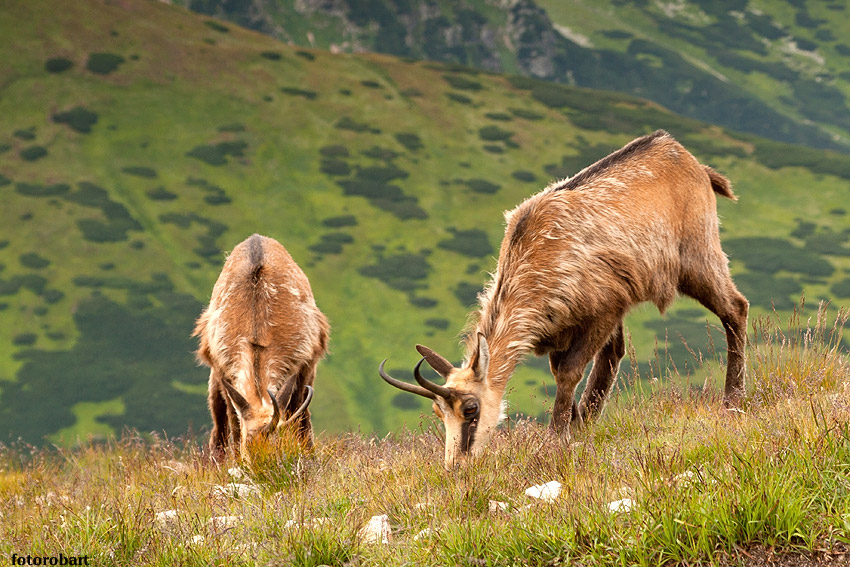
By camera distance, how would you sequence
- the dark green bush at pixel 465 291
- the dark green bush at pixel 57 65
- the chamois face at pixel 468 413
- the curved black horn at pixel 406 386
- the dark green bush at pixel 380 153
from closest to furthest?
1. the curved black horn at pixel 406 386
2. the chamois face at pixel 468 413
3. the dark green bush at pixel 465 291
4. the dark green bush at pixel 57 65
5. the dark green bush at pixel 380 153

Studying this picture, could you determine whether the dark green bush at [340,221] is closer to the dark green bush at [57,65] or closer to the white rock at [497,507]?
the dark green bush at [57,65]

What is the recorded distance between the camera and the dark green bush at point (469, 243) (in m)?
84.9

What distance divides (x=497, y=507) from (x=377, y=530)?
0.76 m

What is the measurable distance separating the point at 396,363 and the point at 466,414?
200 feet

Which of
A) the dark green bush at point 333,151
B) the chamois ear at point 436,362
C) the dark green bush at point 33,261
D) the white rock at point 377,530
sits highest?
the white rock at point 377,530

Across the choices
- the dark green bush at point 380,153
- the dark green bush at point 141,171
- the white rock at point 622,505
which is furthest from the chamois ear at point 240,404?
the dark green bush at point 380,153

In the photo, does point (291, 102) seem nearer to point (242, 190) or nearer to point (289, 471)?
point (242, 190)

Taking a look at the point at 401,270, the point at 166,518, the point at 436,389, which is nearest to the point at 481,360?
the point at 436,389

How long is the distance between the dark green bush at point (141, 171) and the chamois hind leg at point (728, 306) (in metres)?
84.2

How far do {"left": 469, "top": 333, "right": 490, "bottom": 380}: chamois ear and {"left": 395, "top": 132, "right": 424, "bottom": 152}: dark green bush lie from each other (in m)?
94.4

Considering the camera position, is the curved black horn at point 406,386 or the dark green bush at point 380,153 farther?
the dark green bush at point 380,153

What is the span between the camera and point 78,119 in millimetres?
89875

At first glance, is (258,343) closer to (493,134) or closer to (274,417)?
(274,417)

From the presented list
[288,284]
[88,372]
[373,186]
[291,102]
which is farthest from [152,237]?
[288,284]
